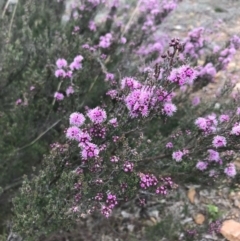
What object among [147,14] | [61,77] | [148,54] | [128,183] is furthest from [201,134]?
[147,14]

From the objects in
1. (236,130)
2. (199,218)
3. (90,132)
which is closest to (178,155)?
(236,130)

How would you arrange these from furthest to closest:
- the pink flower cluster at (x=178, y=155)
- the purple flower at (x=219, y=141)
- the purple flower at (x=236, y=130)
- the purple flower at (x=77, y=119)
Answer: the pink flower cluster at (x=178, y=155), the purple flower at (x=219, y=141), the purple flower at (x=236, y=130), the purple flower at (x=77, y=119)

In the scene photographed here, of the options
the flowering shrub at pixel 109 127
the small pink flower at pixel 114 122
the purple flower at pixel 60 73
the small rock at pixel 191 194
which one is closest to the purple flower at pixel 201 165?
the flowering shrub at pixel 109 127

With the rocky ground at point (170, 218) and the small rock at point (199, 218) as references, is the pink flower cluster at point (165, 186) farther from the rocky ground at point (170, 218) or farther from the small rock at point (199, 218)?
the small rock at point (199, 218)

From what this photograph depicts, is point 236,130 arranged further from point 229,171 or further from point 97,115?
point 97,115

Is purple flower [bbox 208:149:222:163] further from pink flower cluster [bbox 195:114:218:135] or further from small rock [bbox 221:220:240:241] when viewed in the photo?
small rock [bbox 221:220:240:241]
